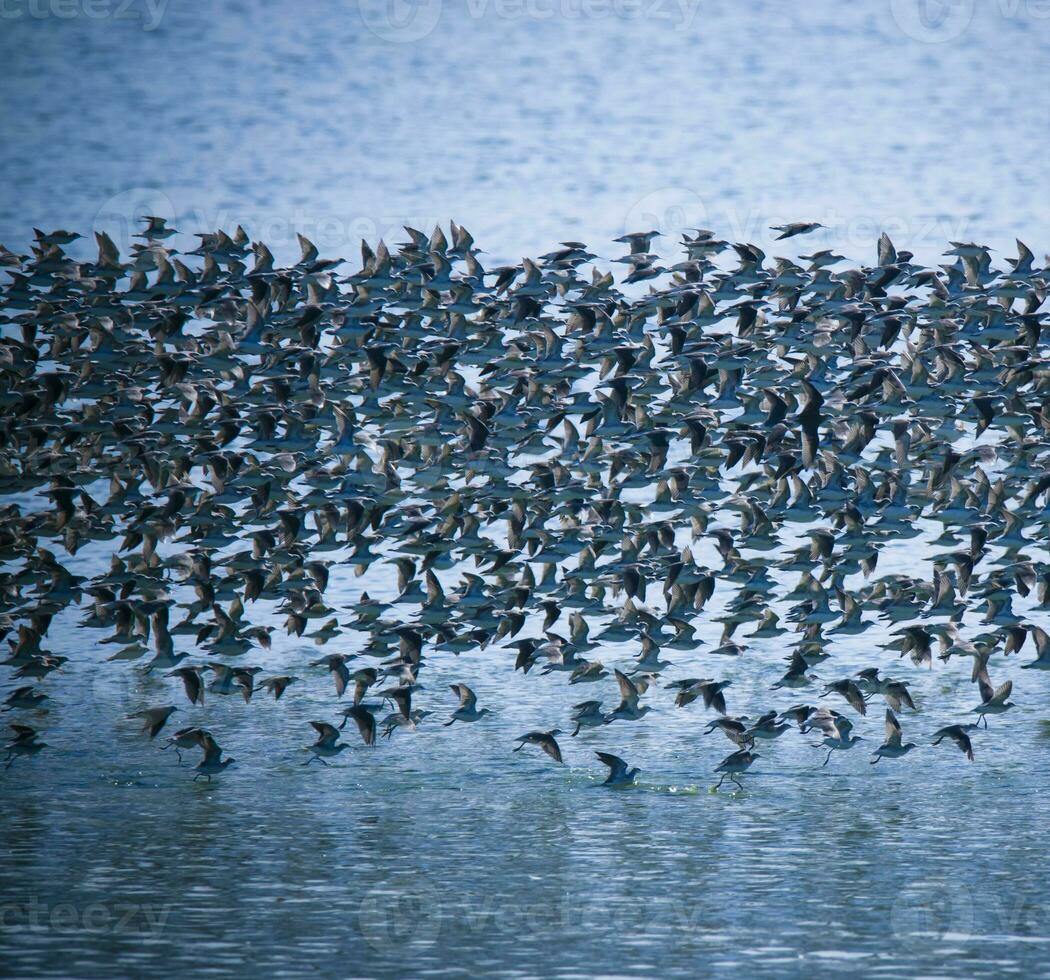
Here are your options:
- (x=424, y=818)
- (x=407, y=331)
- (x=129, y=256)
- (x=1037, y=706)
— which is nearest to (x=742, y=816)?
(x=424, y=818)

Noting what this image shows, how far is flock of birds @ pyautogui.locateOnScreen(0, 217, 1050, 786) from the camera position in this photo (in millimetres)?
24344

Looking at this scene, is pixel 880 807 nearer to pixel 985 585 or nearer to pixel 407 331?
pixel 985 585

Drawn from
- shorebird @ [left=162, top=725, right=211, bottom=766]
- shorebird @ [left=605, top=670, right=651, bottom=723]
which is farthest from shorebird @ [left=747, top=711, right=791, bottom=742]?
shorebird @ [left=162, top=725, right=211, bottom=766]

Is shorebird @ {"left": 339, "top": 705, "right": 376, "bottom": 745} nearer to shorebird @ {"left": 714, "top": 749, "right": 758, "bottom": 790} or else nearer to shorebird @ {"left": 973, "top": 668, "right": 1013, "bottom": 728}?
shorebird @ {"left": 714, "top": 749, "right": 758, "bottom": 790}

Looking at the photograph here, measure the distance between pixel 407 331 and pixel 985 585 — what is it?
1045cm

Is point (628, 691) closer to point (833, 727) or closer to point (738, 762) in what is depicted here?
point (738, 762)

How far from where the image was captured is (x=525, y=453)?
2511 cm

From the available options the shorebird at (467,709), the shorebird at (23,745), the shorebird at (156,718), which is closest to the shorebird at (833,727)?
the shorebird at (467,709)

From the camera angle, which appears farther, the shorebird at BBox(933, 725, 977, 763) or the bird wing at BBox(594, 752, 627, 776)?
the shorebird at BBox(933, 725, 977, 763)

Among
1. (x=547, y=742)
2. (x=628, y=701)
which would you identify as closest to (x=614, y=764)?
(x=547, y=742)
